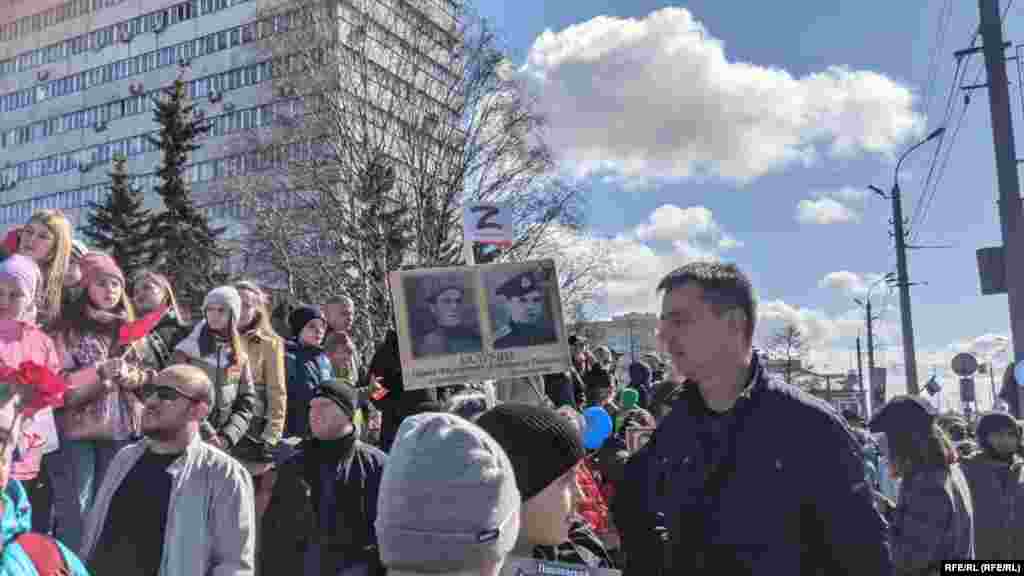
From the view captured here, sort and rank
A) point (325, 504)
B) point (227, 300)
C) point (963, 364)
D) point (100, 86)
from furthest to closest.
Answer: point (100, 86) → point (963, 364) → point (227, 300) → point (325, 504)

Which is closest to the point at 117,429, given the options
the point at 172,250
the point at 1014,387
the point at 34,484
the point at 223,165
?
the point at 34,484

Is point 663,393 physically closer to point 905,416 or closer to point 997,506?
point 997,506

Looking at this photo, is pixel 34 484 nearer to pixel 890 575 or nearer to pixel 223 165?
pixel 890 575

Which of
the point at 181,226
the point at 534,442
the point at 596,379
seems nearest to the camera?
the point at 534,442

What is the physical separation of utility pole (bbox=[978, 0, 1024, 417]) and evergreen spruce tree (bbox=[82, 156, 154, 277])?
29584 mm

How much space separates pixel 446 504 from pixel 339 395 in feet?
10.4

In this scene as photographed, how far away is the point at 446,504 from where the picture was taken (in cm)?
182

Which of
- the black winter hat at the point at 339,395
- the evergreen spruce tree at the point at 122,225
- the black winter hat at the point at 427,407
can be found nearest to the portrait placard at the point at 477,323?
the black winter hat at the point at 427,407

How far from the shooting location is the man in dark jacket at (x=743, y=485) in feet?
8.23

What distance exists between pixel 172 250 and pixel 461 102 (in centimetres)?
1500

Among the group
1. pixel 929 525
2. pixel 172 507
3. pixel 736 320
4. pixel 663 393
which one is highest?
pixel 736 320

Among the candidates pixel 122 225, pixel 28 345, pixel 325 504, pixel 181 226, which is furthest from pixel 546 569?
pixel 122 225

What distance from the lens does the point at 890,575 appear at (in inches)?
97.6

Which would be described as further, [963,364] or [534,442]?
[963,364]
